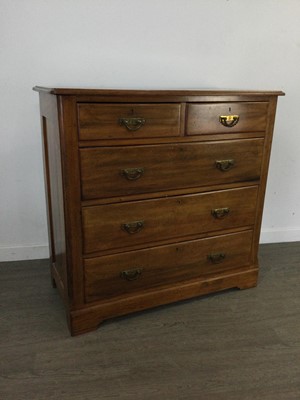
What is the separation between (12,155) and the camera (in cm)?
190

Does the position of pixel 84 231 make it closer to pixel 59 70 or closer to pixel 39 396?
pixel 39 396

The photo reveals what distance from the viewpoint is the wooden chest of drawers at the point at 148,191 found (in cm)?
131

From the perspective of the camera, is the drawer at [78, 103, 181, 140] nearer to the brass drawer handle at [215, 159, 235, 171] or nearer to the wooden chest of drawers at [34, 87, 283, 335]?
the wooden chest of drawers at [34, 87, 283, 335]

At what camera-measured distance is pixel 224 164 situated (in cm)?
157

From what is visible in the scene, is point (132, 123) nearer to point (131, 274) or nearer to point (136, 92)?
point (136, 92)

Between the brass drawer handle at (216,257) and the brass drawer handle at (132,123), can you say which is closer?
the brass drawer handle at (132,123)

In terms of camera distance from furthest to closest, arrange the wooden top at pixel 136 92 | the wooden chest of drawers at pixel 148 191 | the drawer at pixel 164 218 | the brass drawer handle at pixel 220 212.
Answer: the brass drawer handle at pixel 220 212 → the drawer at pixel 164 218 → the wooden chest of drawers at pixel 148 191 → the wooden top at pixel 136 92

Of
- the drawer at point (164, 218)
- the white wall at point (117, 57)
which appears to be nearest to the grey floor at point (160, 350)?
the drawer at point (164, 218)

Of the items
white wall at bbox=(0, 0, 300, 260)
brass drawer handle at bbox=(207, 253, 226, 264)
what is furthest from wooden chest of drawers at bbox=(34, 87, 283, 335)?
white wall at bbox=(0, 0, 300, 260)

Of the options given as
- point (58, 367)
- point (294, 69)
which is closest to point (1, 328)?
point (58, 367)

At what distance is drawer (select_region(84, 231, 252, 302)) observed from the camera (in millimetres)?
1487

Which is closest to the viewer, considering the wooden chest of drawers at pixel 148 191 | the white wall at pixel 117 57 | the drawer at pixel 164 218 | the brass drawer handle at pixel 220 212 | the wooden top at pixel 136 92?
the wooden top at pixel 136 92

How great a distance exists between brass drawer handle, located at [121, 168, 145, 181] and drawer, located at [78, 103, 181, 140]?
130 mm

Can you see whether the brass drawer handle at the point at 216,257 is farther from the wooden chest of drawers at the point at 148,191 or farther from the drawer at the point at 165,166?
the drawer at the point at 165,166
